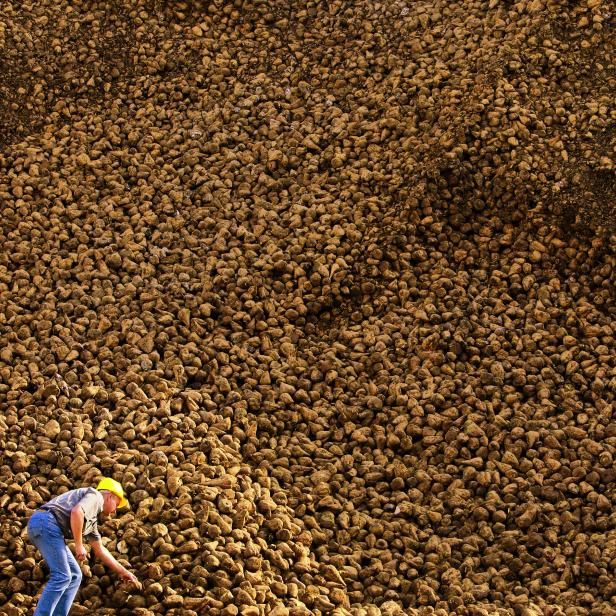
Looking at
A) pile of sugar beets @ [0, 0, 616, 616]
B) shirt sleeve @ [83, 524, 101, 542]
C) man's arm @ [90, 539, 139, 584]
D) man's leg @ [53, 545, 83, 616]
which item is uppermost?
pile of sugar beets @ [0, 0, 616, 616]

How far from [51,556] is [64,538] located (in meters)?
0.16

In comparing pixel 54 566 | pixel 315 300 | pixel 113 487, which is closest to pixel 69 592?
pixel 54 566

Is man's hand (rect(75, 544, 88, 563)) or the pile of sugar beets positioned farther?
the pile of sugar beets

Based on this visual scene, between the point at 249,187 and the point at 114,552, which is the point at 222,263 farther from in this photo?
the point at 114,552

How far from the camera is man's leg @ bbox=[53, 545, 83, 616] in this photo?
5.08m

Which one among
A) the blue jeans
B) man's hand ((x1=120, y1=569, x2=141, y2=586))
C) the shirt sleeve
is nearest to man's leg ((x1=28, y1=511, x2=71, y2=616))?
the blue jeans

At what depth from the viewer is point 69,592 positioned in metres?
5.09

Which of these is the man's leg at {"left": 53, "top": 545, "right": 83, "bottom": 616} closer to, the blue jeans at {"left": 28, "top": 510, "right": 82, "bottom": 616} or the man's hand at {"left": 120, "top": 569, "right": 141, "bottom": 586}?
the blue jeans at {"left": 28, "top": 510, "right": 82, "bottom": 616}

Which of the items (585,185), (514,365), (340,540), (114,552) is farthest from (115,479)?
(585,185)

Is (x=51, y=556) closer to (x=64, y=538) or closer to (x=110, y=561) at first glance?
(x=64, y=538)

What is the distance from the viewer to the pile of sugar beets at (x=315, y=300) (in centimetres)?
571

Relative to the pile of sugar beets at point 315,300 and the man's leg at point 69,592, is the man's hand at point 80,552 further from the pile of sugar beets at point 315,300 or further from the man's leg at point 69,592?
the pile of sugar beets at point 315,300

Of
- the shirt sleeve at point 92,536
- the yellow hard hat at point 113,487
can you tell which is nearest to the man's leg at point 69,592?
the shirt sleeve at point 92,536

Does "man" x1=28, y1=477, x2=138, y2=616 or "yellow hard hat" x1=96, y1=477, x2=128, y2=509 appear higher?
"yellow hard hat" x1=96, y1=477, x2=128, y2=509
